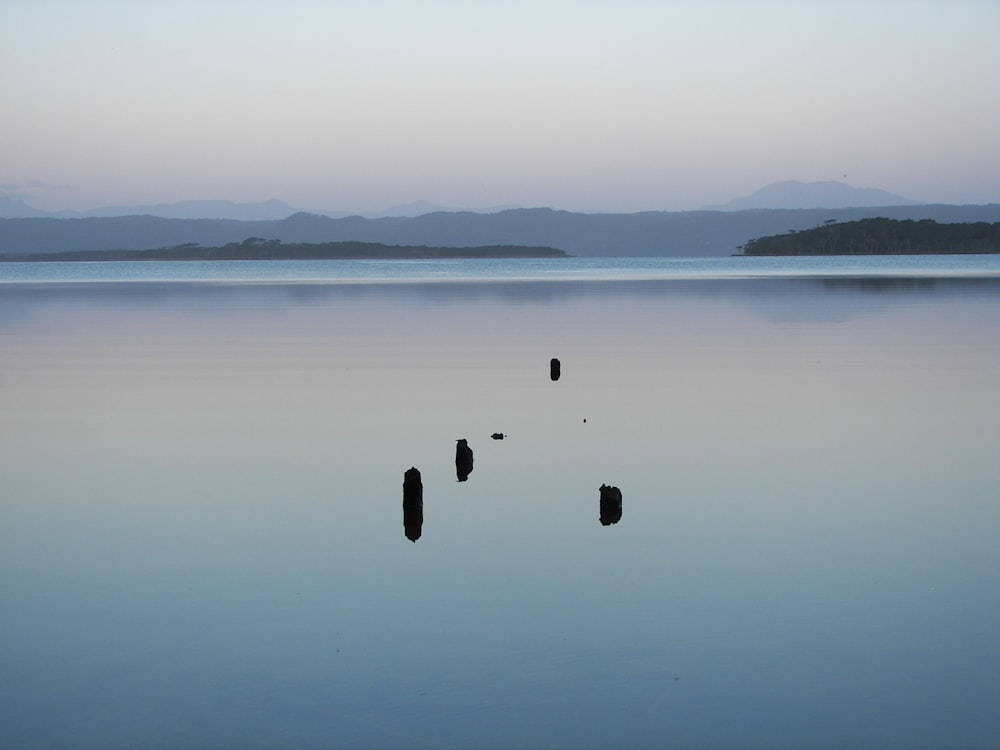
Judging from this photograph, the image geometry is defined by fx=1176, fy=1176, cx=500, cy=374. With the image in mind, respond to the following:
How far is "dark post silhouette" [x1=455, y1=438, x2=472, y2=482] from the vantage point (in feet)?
→ 38.9

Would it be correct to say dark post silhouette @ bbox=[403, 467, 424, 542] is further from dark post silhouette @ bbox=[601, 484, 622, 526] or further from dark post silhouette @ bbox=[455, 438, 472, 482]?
dark post silhouette @ bbox=[455, 438, 472, 482]

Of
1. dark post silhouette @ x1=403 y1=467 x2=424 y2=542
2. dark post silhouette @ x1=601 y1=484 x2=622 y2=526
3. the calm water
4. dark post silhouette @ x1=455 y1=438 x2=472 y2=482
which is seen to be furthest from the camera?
dark post silhouette @ x1=455 y1=438 x2=472 y2=482

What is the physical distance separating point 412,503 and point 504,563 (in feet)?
4.45

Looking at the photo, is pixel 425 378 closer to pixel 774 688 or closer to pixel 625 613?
pixel 625 613

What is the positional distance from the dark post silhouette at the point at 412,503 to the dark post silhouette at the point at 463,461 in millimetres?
1991

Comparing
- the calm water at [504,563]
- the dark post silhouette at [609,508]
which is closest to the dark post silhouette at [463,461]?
the calm water at [504,563]

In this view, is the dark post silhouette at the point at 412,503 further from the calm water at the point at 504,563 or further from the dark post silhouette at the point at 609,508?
the dark post silhouette at the point at 609,508

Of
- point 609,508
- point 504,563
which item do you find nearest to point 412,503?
point 504,563

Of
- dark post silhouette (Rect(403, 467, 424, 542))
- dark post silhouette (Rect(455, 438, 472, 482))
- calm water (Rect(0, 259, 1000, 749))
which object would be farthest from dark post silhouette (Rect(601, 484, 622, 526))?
dark post silhouette (Rect(455, 438, 472, 482))

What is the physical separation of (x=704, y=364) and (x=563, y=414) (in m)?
7.08

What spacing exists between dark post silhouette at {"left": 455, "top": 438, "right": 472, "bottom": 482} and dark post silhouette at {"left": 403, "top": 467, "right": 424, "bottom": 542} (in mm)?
1991

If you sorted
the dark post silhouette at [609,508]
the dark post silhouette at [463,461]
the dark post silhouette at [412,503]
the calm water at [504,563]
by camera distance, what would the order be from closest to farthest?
the calm water at [504,563]
the dark post silhouette at [412,503]
the dark post silhouette at [609,508]
the dark post silhouette at [463,461]

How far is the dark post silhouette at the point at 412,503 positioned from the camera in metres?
9.66

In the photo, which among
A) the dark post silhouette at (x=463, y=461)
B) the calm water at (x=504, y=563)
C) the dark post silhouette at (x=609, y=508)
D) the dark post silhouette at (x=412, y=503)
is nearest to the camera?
the calm water at (x=504, y=563)
